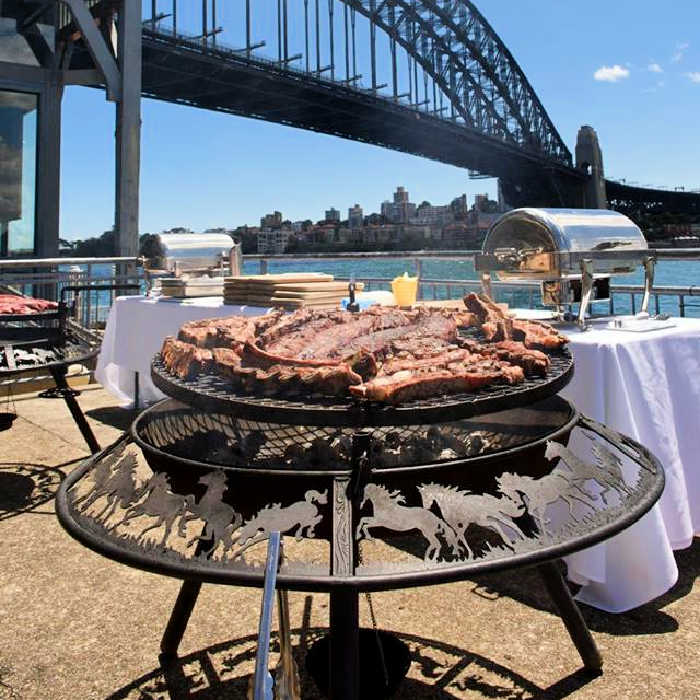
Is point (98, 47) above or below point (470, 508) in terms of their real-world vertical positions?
above

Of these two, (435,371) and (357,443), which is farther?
(435,371)

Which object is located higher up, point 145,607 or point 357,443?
point 357,443

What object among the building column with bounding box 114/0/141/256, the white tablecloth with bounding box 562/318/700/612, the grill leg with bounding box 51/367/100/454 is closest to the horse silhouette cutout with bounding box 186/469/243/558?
the white tablecloth with bounding box 562/318/700/612

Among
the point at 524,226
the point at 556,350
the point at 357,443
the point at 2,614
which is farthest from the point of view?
the point at 524,226

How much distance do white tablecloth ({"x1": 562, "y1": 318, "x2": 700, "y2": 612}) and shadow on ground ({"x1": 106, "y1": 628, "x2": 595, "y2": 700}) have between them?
376 millimetres

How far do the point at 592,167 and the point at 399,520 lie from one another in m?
35.6

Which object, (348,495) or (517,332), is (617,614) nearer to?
(517,332)

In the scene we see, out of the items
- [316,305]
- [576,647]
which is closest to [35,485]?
[316,305]

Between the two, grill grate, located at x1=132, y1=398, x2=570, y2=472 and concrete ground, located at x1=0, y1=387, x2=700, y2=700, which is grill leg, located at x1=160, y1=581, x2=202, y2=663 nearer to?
concrete ground, located at x1=0, y1=387, x2=700, y2=700

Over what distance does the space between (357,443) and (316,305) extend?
→ 1.88 m

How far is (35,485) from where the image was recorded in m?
2.79

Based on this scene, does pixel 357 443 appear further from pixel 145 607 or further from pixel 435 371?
pixel 145 607

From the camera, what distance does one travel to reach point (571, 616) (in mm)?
1377

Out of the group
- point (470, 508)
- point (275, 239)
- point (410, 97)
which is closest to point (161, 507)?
point (470, 508)
